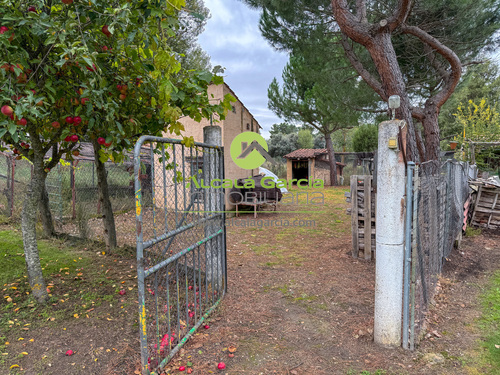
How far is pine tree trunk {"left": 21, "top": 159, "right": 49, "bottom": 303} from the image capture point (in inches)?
123

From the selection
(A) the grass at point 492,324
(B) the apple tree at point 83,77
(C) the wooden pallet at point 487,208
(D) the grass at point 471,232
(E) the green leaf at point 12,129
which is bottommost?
(A) the grass at point 492,324

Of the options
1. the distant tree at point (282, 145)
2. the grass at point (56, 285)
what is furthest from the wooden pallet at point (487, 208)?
the distant tree at point (282, 145)

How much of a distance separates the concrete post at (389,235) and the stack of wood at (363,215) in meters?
2.41

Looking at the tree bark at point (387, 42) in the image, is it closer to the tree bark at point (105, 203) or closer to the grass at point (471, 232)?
the grass at point (471, 232)

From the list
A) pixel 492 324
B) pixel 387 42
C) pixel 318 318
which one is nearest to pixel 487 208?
pixel 387 42

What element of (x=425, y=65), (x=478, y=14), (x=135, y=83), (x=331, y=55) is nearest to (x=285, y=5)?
(x=331, y=55)

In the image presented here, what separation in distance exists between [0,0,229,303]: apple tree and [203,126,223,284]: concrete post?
53 cm

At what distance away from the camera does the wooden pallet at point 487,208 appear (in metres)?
7.30

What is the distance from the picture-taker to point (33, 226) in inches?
125

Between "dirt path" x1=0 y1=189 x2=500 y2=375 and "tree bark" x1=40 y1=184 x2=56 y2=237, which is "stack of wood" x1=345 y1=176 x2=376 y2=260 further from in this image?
"tree bark" x1=40 y1=184 x2=56 y2=237

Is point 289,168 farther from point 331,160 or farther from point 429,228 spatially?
point 429,228

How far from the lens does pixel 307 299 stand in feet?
12.5

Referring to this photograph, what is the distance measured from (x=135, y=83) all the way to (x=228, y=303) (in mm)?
2668

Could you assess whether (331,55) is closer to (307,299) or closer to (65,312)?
(307,299)
